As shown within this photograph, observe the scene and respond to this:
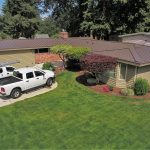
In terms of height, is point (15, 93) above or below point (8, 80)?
below

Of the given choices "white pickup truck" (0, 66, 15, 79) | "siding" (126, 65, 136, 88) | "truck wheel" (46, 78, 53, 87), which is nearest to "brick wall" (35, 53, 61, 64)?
"white pickup truck" (0, 66, 15, 79)

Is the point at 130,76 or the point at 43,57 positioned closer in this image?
the point at 130,76

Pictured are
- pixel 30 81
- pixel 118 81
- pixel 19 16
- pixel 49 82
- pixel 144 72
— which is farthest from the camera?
pixel 19 16

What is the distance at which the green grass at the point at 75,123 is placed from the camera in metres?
15.2

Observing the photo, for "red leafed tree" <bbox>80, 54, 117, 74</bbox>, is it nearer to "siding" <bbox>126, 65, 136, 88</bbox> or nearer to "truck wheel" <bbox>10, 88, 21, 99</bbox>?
"siding" <bbox>126, 65, 136, 88</bbox>

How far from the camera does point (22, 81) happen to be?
72.6ft

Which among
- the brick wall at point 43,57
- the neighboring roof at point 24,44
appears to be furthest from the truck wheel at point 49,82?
the brick wall at point 43,57

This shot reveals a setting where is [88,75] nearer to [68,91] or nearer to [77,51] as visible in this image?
[77,51]

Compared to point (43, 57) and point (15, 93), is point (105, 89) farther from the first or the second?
point (43, 57)

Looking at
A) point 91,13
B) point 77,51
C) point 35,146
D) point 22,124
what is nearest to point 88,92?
point 77,51

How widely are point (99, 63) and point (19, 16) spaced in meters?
39.0

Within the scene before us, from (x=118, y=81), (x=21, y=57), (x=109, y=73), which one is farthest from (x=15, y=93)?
(x=21, y=57)

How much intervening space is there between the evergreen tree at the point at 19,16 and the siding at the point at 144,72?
39344 millimetres

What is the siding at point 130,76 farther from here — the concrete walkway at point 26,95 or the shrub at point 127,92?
the concrete walkway at point 26,95
